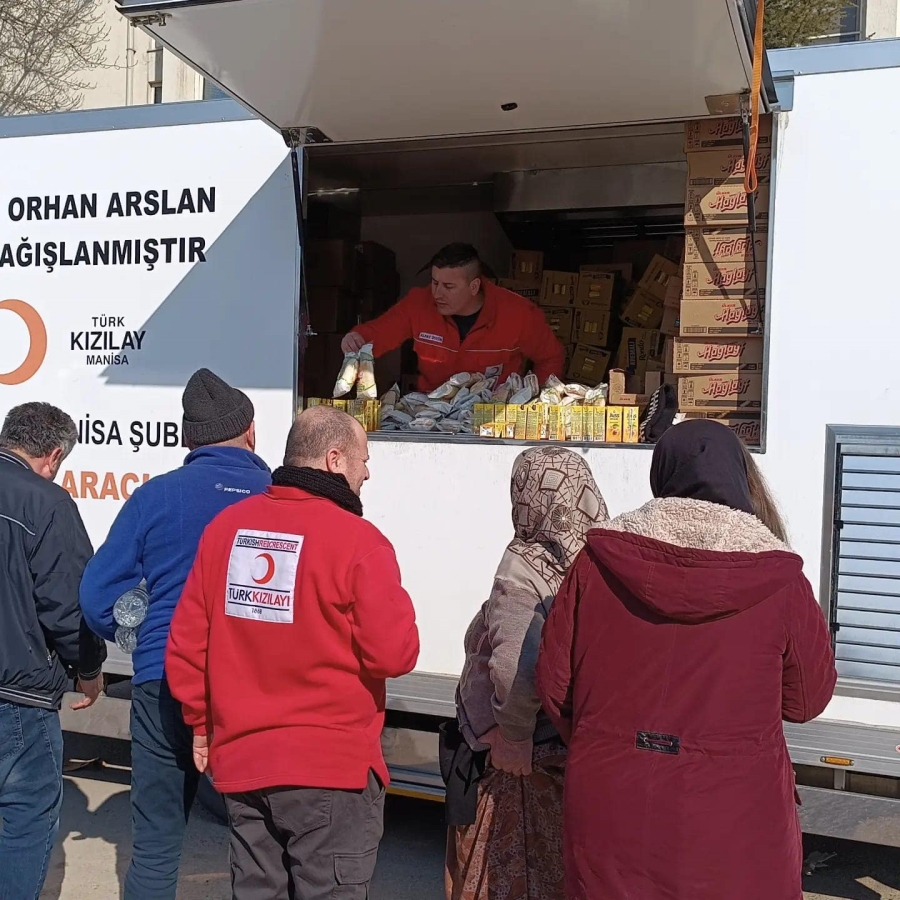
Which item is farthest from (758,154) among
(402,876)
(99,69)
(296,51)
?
(99,69)

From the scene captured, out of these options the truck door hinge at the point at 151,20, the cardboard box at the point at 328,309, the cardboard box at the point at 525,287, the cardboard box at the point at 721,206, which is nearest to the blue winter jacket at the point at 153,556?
the truck door hinge at the point at 151,20

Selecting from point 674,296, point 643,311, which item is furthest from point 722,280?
point 643,311

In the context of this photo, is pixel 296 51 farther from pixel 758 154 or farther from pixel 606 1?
pixel 758 154

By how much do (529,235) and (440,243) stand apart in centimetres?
61

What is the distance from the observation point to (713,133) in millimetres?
3836

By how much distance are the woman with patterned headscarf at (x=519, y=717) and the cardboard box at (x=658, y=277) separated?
11.2 feet

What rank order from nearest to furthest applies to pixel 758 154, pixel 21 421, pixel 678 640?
1. pixel 678 640
2. pixel 21 421
3. pixel 758 154

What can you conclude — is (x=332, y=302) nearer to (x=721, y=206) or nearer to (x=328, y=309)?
(x=328, y=309)

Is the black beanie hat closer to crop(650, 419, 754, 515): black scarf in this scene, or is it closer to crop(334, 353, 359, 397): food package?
crop(650, 419, 754, 515): black scarf

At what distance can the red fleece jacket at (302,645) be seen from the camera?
7.27 feet

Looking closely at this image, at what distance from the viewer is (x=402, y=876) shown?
3.81 metres

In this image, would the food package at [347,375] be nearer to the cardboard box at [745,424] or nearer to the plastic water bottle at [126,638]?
the cardboard box at [745,424]

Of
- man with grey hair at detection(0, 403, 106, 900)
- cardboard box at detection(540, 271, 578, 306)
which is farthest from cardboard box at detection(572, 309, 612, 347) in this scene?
man with grey hair at detection(0, 403, 106, 900)

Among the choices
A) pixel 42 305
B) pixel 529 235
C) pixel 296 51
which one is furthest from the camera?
pixel 529 235
